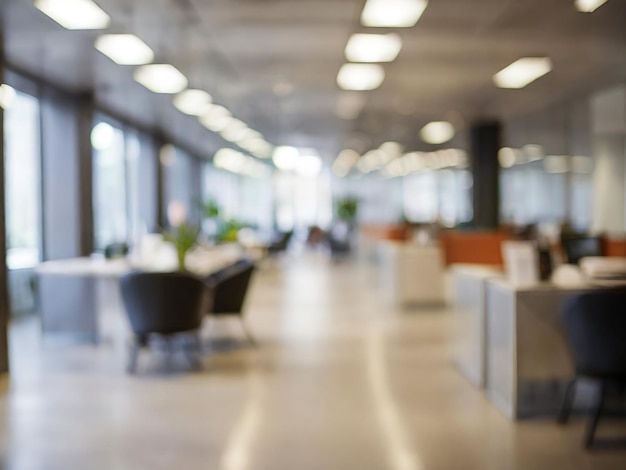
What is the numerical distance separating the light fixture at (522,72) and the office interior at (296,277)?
0.17 ft

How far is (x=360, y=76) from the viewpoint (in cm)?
911

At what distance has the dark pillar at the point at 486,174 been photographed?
1302 cm

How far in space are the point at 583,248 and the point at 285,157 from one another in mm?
16104

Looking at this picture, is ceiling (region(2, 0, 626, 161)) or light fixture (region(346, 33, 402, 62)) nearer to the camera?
ceiling (region(2, 0, 626, 161))

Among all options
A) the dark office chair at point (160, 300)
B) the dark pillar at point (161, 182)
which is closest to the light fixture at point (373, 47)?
the dark office chair at point (160, 300)

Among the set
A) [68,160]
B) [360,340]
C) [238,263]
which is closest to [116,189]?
[68,160]

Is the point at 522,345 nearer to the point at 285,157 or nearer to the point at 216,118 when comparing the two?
the point at 216,118

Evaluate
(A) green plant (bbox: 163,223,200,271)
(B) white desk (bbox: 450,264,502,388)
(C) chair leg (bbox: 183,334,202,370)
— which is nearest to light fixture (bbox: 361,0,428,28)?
(B) white desk (bbox: 450,264,502,388)

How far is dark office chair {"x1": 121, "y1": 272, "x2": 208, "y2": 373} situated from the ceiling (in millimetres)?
2147

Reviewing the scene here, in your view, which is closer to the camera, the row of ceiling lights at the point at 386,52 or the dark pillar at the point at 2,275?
the row of ceiling lights at the point at 386,52

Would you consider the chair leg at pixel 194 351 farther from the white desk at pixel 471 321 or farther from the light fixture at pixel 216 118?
the light fixture at pixel 216 118

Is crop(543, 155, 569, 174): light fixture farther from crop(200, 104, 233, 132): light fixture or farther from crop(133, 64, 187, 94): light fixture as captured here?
crop(133, 64, 187, 94): light fixture

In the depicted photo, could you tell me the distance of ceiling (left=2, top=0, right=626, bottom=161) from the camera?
19.9 feet

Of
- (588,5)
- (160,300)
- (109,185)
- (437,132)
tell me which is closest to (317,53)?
(588,5)
